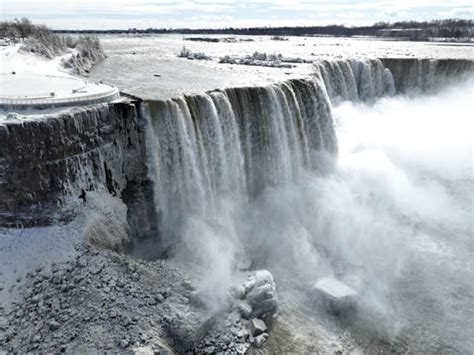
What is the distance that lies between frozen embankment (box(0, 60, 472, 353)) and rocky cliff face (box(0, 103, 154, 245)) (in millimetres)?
28

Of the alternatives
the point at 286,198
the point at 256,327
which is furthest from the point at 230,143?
the point at 256,327

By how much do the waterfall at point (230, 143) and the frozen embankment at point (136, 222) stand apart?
1.8 inches

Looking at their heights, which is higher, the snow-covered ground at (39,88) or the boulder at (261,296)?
the snow-covered ground at (39,88)

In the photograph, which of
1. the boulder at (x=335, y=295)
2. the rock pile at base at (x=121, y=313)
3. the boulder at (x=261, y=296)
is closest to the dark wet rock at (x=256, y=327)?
the rock pile at base at (x=121, y=313)

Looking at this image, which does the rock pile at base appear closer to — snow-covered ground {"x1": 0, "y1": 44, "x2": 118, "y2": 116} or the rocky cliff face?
the rocky cliff face

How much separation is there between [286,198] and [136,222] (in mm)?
6237

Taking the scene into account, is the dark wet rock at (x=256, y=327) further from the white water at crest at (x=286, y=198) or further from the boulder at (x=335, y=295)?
the boulder at (x=335, y=295)

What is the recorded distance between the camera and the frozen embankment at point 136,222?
954cm

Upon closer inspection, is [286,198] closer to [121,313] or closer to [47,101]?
[121,313]

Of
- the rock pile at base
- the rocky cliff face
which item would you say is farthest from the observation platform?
the rock pile at base

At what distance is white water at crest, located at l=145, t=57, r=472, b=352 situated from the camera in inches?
521

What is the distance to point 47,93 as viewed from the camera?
42.7ft

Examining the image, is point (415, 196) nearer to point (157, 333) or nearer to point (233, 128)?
point (233, 128)

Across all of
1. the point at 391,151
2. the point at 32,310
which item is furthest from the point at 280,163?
the point at 32,310
